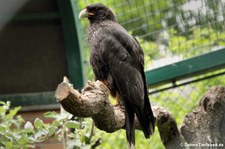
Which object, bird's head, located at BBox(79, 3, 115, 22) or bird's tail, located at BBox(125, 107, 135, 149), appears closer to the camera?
bird's tail, located at BBox(125, 107, 135, 149)

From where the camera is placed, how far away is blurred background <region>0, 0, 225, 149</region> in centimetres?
510

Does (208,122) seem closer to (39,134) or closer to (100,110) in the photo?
(100,110)

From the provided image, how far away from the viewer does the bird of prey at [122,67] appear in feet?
12.7

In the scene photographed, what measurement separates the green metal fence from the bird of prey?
0.86m

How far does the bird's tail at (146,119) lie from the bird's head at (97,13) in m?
1.22

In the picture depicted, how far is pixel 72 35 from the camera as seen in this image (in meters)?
5.10

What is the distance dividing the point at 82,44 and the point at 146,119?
155 cm

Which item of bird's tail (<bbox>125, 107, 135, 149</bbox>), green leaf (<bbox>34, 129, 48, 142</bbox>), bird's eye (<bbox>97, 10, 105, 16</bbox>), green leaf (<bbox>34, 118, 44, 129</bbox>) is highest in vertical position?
bird's eye (<bbox>97, 10, 105, 16</bbox>)

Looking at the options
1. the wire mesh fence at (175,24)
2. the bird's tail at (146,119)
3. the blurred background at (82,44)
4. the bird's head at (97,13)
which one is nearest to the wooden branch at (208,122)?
the bird's tail at (146,119)

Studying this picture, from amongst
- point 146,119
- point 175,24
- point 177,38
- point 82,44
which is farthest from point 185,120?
point 177,38

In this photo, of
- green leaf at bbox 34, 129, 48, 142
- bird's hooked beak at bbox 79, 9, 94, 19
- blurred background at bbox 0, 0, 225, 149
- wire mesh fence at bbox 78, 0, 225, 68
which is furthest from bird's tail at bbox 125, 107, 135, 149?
wire mesh fence at bbox 78, 0, 225, 68

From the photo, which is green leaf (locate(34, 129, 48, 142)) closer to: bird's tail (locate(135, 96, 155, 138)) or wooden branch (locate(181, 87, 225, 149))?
bird's tail (locate(135, 96, 155, 138))

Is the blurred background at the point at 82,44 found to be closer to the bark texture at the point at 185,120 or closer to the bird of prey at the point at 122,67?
the bird of prey at the point at 122,67

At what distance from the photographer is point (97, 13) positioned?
16.4 feet
